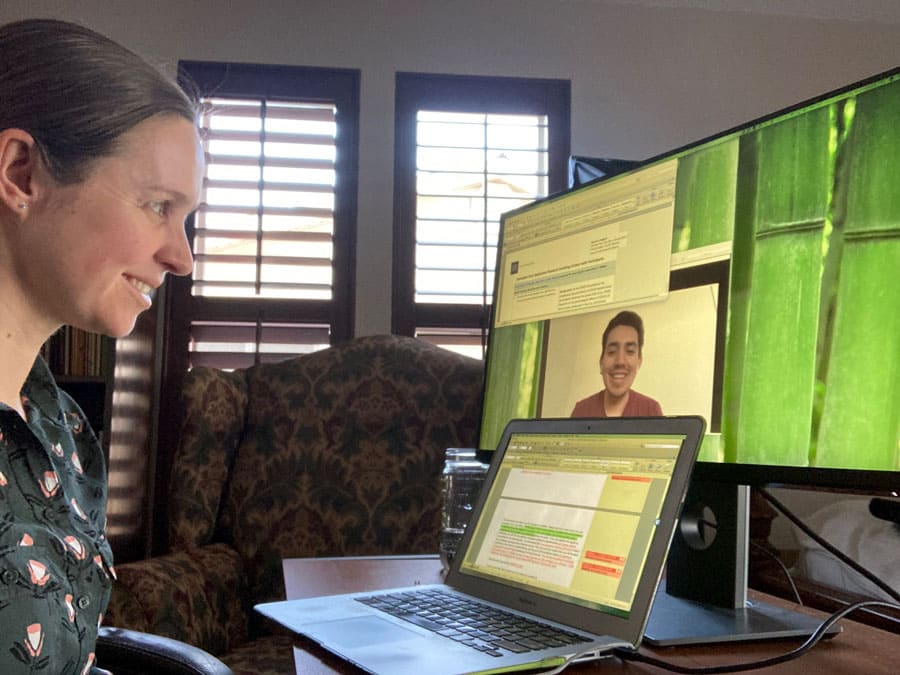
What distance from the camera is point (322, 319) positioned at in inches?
117

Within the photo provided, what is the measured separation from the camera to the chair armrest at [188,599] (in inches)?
50.1

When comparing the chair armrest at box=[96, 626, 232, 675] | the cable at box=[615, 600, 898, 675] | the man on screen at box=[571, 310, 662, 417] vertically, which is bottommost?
the chair armrest at box=[96, 626, 232, 675]

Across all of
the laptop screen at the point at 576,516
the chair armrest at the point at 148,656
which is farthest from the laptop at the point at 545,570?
the chair armrest at the point at 148,656

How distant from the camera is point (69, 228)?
2.40 feet

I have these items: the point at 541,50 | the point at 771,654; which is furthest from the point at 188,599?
the point at 541,50

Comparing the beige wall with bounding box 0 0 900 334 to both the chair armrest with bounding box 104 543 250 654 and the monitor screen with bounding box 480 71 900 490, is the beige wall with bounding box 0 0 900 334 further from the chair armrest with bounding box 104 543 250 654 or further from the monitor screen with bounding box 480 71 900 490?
the monitor screen with bounding box 480 71 900 490

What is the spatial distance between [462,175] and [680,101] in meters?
0.94

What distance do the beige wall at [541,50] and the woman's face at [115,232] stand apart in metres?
2.17

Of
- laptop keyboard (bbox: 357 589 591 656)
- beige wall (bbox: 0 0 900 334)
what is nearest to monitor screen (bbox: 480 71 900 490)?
laptop keyboard (bbox: 357 589 591 656)

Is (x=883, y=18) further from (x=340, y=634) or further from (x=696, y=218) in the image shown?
(x=340, y=634)

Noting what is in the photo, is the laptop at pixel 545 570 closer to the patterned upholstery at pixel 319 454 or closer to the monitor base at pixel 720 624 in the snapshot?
the monitor base at pixel 720 624

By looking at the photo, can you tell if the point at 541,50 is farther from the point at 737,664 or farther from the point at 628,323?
the point at 737,664

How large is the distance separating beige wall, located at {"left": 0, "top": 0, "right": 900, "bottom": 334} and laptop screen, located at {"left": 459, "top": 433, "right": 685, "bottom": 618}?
210 centimetres

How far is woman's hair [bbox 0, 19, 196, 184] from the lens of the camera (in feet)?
2.43
